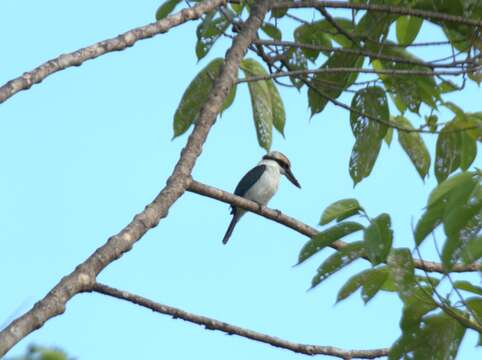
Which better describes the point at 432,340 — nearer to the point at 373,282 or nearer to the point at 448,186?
the point at 373,282

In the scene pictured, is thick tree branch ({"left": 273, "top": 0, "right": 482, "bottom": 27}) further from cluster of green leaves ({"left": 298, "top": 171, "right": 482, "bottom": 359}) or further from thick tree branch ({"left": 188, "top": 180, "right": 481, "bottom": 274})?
cluster of green leaves ({"left": 298, "top": 171, "right": 482, "bottom": 359})

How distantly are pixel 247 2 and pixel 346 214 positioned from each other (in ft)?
6.99

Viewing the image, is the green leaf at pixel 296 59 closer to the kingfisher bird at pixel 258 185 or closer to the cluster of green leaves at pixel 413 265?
the cluster of green leaves at pixel 413 265

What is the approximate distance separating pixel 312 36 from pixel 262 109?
441mm

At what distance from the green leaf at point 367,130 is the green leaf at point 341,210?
168 cm

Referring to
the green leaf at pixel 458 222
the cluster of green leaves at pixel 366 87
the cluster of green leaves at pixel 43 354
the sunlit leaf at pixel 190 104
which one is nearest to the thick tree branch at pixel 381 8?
the cluster of green leaves at pixel 366 87

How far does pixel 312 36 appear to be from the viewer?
16.4 feet

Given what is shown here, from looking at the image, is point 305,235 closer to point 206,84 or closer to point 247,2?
point 206,84

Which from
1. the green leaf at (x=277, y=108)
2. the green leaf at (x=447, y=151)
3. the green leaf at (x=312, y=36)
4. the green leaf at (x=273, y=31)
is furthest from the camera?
the green leaf at (x=277, y=108)

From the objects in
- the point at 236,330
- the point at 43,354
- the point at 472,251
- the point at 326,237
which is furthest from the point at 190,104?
the point at 43,354

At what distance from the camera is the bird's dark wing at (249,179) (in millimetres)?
10789

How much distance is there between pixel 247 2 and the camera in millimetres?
5023

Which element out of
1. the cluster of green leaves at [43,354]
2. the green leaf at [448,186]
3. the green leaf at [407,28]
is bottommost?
the cluster of green leaves at [43,354]

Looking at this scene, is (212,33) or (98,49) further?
(212,33)
